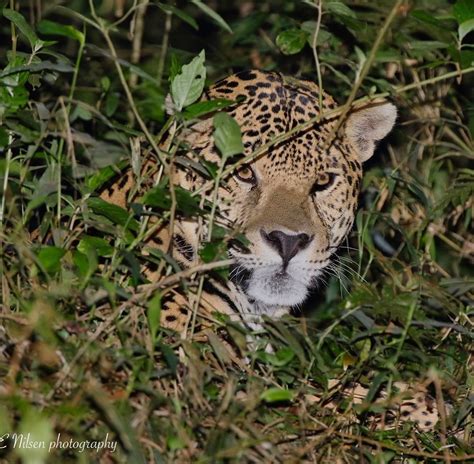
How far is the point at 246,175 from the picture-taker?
6.35 meters

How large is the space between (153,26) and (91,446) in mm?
5426

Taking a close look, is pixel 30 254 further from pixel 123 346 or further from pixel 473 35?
pixel 473 35

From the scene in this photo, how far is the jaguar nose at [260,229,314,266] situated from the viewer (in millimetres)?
5902

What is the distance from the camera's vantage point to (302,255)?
607 centimetres

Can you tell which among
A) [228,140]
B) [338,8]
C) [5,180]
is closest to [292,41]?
[338,8]

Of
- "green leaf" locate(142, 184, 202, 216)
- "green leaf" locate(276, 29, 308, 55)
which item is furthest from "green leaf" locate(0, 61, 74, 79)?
"green leaf" locate(276, 29, 308, 55)

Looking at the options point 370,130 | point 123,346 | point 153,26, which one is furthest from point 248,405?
point 153,26

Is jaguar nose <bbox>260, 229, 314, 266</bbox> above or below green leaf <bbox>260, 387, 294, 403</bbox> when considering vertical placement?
below

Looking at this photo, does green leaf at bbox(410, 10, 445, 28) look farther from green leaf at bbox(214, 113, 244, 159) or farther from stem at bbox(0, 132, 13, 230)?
stem at bbox(0, 132, 13, 230)

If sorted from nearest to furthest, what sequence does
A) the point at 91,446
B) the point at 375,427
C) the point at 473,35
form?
the point at 91,446 < the point at 375,427 < the point at 473,35

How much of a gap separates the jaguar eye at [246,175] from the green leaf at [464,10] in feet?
4.49

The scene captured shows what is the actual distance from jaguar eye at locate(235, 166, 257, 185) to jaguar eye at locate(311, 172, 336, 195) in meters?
0.33

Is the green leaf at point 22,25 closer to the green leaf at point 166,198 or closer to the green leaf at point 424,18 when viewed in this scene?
the green leaf at point 166,198

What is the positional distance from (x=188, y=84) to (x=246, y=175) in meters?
1.16
